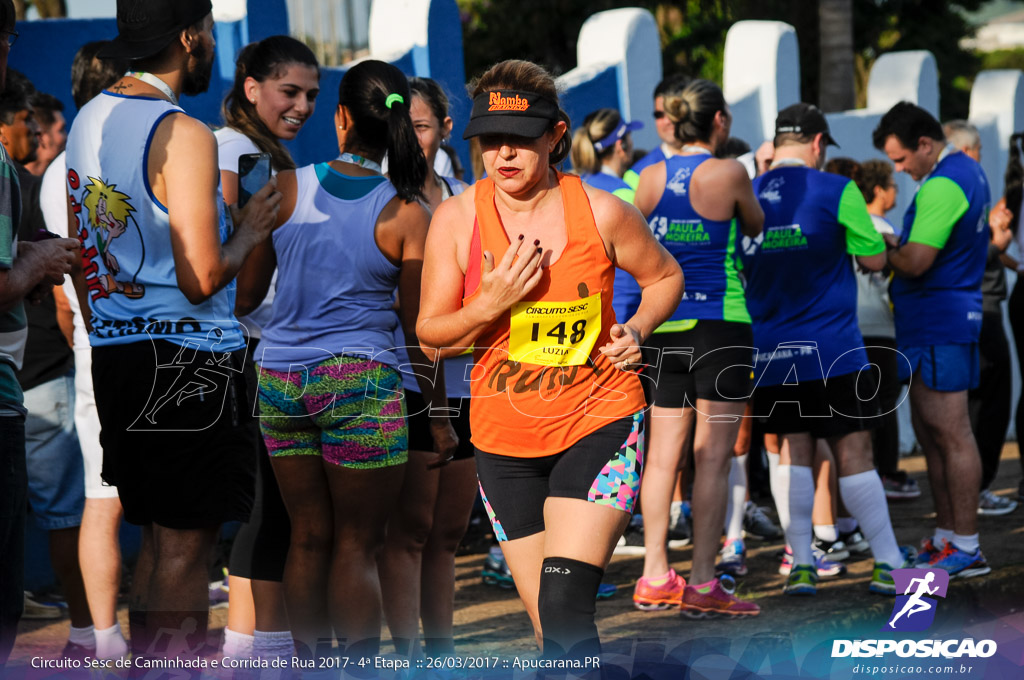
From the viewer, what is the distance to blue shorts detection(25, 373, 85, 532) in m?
4.86

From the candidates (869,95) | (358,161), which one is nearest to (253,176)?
(358,161)

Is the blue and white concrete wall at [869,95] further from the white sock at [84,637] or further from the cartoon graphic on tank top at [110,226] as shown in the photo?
the cartoon graphic on tank top at [110,226]

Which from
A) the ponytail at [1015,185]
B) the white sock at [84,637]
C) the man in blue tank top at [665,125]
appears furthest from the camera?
the ponytail at [1015,185]

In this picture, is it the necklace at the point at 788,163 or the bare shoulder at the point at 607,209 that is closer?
the bare shoulder at the point at 607,209

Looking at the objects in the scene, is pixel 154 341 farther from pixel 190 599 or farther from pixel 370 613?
pixel 370 613

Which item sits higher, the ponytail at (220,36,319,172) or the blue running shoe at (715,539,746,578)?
the ponytail at (220,36,319,172)

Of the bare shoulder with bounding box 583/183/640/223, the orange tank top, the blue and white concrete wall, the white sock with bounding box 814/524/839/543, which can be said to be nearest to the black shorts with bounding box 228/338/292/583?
the orange tank top

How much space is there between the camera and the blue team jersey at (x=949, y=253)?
595 cm

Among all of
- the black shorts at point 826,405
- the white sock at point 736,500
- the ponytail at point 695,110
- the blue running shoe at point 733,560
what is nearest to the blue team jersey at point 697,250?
the ponytail at point 695,110

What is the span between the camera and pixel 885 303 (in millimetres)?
7586

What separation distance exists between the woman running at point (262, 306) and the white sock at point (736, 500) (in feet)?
9.69

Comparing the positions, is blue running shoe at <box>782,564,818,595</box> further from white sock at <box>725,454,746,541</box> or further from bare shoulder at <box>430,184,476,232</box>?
bare shoulder at <box>430,184,476,232</box>

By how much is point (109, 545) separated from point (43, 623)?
4.14 feet

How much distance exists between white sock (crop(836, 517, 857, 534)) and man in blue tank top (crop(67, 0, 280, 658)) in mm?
4178
